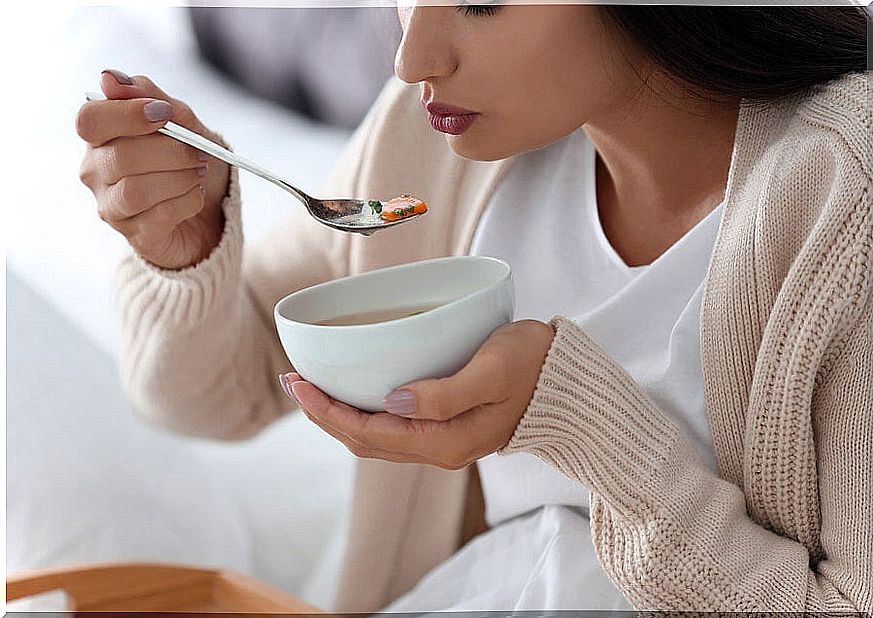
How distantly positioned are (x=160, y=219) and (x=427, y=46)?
162 millimetres

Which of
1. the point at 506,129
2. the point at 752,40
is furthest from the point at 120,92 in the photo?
the point at 752,40

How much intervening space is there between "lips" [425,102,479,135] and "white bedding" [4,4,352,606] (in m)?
0.27

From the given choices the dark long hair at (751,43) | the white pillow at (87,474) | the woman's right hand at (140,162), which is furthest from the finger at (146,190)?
the white pillow at (87,474)

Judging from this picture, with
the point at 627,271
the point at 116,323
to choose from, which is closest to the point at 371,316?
the point at 627,271

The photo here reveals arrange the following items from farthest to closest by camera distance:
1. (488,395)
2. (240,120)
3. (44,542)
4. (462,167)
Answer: (240,120)
(44,542)
(462,167)
(488,395)

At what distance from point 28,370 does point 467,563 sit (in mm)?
404

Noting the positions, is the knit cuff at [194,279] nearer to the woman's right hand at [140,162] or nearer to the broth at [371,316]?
the woman's right hand at [140,162]

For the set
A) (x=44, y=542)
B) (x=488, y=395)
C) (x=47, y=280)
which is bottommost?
(x=44, y=542)

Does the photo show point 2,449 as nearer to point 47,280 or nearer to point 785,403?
point 47,280

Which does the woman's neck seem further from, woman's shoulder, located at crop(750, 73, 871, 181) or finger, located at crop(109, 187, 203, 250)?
finger, located at crop(109, 187, 203, 250)

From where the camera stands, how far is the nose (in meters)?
0.40

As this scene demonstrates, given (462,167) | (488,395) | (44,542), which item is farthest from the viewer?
(44,542)

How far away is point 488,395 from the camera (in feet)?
1.21

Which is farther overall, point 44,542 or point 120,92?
point 44,542
